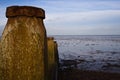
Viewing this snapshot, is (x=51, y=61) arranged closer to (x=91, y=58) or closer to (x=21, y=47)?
(x=21, y=47)

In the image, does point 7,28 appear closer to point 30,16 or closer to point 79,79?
point 30,16

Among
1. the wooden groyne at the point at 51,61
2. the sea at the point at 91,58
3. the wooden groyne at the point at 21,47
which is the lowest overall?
the sea at the point at 91,58

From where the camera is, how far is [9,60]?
5.75 feet

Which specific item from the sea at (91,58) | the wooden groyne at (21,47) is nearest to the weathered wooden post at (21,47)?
the wooden groyne at (21,47)

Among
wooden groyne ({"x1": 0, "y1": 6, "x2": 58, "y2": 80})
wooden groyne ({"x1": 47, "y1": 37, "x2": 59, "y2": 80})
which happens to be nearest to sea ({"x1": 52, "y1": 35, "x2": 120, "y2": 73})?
wooden groyne ({"x1": 47, "y1": 37, "x2": 59, "y2": 80})

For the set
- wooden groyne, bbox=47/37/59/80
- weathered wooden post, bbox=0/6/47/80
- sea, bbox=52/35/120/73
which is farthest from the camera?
sea, bbox=52/35/120/73

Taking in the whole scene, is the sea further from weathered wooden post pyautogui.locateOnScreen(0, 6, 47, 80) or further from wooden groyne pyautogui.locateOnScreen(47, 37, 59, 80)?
weathered wooden post pyautogui.locateOnScreen(0, 6, 47, 80)

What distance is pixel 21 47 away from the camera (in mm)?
1754

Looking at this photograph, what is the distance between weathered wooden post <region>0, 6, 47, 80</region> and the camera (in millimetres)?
1748

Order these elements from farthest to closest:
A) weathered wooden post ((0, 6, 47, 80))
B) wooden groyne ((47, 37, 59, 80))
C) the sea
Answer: the sea, wooden groyne ((47, 37, 59, 80)), weathered wooden post ((0, 6, 47, 80))

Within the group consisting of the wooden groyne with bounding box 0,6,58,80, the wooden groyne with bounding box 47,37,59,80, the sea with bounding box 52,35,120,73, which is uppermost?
the wooden groyne with bounding box 0,6,58,80

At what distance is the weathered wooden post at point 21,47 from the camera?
5.74 feet

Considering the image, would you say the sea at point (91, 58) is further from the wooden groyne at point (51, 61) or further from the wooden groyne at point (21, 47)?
the wooden groyne at point (21, 47)

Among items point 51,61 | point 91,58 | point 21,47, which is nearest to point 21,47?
point 21,47
